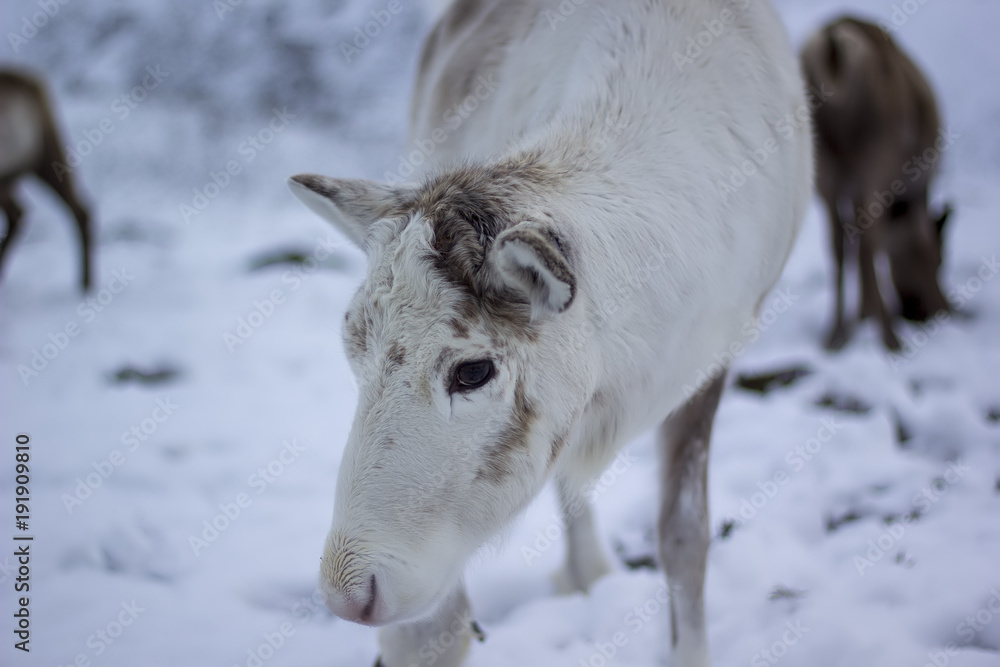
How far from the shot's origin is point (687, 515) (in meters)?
2.20

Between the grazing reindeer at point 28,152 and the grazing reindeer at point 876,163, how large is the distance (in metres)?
5.90

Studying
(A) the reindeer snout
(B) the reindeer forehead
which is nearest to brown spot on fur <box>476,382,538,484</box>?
(B) the reindeer forehead

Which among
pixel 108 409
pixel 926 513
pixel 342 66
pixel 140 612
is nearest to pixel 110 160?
pixel 342 66

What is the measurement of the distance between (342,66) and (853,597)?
8.80 m

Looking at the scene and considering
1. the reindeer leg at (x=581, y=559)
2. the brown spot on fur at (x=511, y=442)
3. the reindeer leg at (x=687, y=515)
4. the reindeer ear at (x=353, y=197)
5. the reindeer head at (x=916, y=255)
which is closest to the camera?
the brown spot on fur at (x=511, y=442)

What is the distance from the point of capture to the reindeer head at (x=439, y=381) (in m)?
1.31

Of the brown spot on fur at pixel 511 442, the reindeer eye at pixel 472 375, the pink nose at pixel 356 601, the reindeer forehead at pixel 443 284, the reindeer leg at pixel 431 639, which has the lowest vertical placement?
the reindeer leg at pixel 431 639

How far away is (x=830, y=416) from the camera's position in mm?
3641

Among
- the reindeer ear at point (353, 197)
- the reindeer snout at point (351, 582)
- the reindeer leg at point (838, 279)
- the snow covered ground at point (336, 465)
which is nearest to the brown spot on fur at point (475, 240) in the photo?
the reindeer ear at point (353, 197)

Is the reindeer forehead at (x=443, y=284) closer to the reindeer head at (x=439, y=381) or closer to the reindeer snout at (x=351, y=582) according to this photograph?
the reindeer head at (x=439, y=381)

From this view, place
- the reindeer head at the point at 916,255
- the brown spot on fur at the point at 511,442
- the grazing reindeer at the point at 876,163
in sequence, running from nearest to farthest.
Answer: the brown spot on fur at the point at 511,442 → the grazing reindeer at the point at 876,163 → the reindeer head at the point at 916,255

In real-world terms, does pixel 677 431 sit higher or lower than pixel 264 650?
higher

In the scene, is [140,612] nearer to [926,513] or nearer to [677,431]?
[677,431]

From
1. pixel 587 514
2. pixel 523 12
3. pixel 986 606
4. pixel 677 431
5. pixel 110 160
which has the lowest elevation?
pixel 110 160
